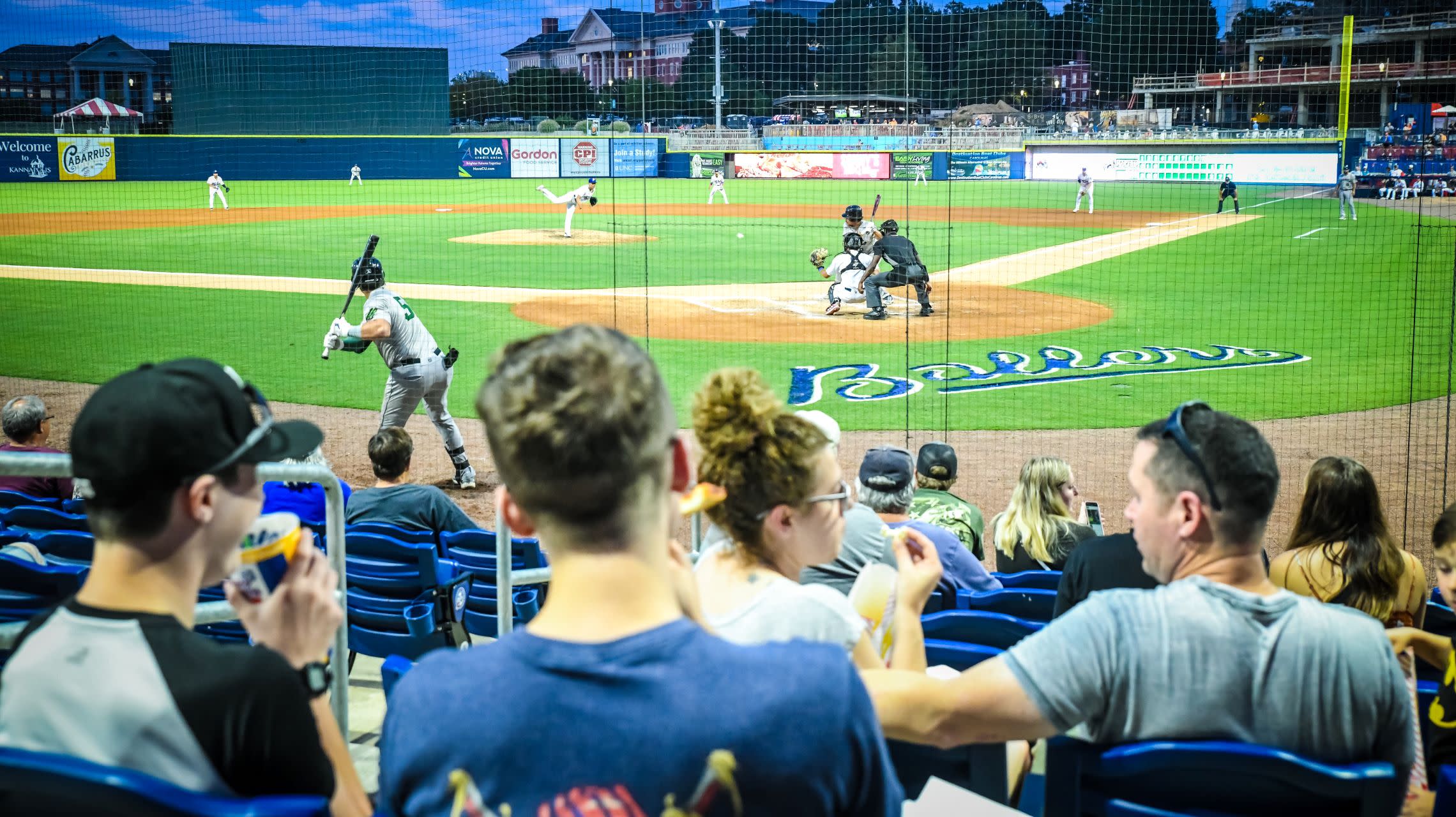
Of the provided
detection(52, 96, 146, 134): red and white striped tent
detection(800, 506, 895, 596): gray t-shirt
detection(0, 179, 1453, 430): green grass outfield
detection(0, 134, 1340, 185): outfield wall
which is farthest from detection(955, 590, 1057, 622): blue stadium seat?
detection(52, 96, 146, 134): red and white striped tent

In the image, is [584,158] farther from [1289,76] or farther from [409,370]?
[409,370]

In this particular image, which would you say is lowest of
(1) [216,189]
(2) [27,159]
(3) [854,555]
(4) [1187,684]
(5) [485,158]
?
(3) [854,555]

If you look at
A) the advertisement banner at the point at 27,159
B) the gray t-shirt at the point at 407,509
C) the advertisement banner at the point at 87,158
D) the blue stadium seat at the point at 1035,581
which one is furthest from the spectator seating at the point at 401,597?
the advertisement banner at the point at 27,159

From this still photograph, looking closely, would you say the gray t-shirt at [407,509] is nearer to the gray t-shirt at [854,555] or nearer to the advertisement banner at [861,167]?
the gray t-shirt at [854,555]

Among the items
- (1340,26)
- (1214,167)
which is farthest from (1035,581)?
(1340,26)

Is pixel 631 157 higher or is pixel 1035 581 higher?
pixel 631 157

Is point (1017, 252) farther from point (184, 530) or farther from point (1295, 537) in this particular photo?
point (184, 530)

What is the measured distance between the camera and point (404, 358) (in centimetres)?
930

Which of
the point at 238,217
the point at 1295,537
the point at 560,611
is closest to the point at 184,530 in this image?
the point at 560,611

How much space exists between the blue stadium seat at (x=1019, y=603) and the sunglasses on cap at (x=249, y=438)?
2862 mm

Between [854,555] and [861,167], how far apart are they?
42921 millimetres

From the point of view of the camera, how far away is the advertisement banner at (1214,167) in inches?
1561

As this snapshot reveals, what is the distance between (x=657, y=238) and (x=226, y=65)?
2302cm

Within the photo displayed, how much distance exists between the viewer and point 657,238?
27.7 m
